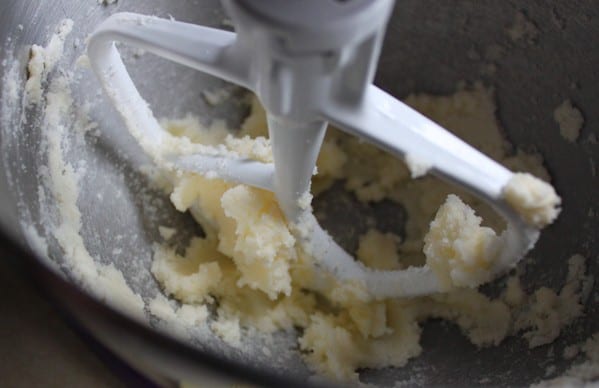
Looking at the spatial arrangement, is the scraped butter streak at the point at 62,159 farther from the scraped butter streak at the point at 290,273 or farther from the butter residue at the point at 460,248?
the butter residue at the point at 460,248

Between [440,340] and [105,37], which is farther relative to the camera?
[440,340]

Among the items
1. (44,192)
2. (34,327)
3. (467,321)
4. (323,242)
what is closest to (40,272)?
(34,327)

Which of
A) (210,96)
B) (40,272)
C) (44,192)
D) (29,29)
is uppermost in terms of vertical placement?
(210,96)

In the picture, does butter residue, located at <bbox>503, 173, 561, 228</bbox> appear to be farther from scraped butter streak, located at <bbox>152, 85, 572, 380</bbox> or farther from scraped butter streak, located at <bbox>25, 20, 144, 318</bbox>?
scraped butter streak, located at <bbox>25, 20, 144, 318</bbox>

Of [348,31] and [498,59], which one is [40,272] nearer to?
[348,31]

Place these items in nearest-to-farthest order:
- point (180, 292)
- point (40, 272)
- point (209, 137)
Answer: point (40, 272) → point (180, 292) → point (209, 137)

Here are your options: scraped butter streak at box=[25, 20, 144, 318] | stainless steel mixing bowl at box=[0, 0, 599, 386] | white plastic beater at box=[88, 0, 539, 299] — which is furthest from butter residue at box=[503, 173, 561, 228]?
scraped butter streak at box=[25, 20, 144, 318]

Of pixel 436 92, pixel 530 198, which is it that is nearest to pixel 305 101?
pixel 530 198
